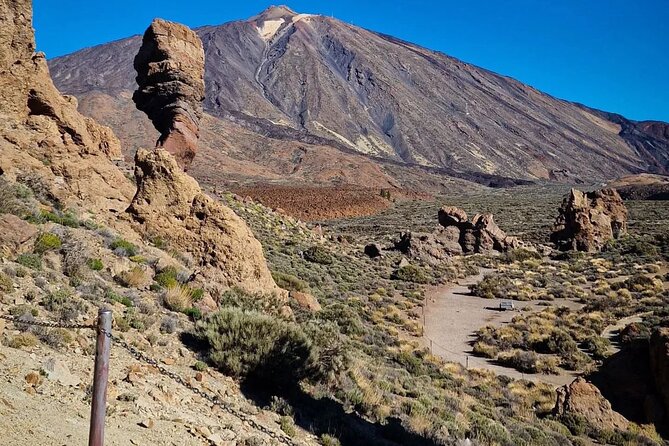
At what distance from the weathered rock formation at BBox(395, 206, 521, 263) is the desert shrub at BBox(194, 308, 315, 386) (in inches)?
905

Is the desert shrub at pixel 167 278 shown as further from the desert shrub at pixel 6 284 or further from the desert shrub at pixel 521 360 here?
the desert shrub at pixel 521 360

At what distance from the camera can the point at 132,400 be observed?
16.9 ft

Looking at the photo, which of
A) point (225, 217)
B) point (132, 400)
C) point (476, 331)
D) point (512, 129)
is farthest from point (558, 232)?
point (512, 129)

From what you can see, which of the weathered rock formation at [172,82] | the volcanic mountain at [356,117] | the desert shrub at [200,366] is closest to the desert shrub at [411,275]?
the weathered rock formation at [172,82]

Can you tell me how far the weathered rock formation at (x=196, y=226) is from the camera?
10883 mm

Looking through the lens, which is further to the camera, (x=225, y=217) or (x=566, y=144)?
(x=566, y=144)

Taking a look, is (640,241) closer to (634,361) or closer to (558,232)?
(558,232)

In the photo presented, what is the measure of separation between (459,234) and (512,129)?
A: 12566cm

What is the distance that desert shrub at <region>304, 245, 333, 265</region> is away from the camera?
2409 centimetres

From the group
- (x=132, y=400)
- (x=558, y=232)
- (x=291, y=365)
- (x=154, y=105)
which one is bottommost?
(x=132, y=400)

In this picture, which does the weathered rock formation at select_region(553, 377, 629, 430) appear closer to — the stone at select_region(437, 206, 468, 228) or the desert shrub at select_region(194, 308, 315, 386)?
the desert shrub at select_region(194, 308, 315, 386)

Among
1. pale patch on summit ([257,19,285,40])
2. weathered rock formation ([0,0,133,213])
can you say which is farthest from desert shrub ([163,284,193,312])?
pale patch on summit ([257,19,285,40])

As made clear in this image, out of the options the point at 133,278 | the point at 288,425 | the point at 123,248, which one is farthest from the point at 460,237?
the point at 288,425

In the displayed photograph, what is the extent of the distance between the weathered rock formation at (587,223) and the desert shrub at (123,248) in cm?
2924
